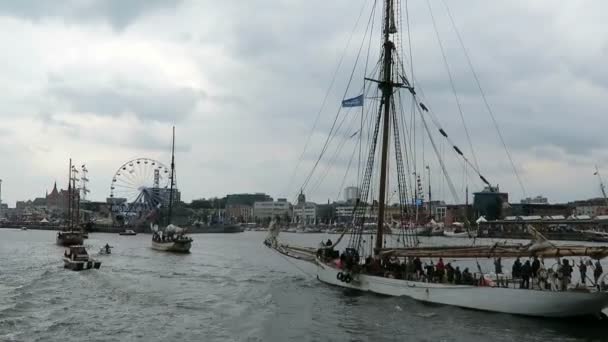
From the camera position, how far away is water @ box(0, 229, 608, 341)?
27.2 metres

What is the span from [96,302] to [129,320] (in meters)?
7.04

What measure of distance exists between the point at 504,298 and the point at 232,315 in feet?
47.4

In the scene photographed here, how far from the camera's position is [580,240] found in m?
143

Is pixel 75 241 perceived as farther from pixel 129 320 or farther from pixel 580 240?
pixel 580 240

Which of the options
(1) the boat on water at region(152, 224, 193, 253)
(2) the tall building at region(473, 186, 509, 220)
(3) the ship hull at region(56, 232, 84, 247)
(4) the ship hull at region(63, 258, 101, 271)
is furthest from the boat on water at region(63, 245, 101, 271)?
(2) the tall building at region(473, 186, 509, 220)

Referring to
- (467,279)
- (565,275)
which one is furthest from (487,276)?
(565,275)

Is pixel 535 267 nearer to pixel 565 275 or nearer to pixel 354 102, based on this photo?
pixel 565 275

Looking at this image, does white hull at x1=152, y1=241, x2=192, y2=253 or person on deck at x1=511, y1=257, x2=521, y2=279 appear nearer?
person on deck at x1=511, y1=257, x2=521, y2=279

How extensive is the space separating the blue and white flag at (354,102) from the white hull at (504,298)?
49.2ft

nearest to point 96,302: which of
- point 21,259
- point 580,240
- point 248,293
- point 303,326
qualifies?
point 248,293

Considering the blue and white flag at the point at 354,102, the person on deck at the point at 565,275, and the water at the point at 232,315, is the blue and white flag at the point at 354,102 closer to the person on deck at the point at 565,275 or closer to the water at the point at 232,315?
the water at the point at 232,315

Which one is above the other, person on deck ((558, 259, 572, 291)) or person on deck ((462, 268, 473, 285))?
person on deck ((558, 259, 572, 291))

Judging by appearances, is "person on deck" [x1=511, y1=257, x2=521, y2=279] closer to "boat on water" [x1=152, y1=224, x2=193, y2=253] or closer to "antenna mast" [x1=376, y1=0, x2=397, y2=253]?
"antenna mast" [x1=376, y1=0, x2=397, y2=253]

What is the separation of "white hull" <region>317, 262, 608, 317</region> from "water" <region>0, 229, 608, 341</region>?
48cm
